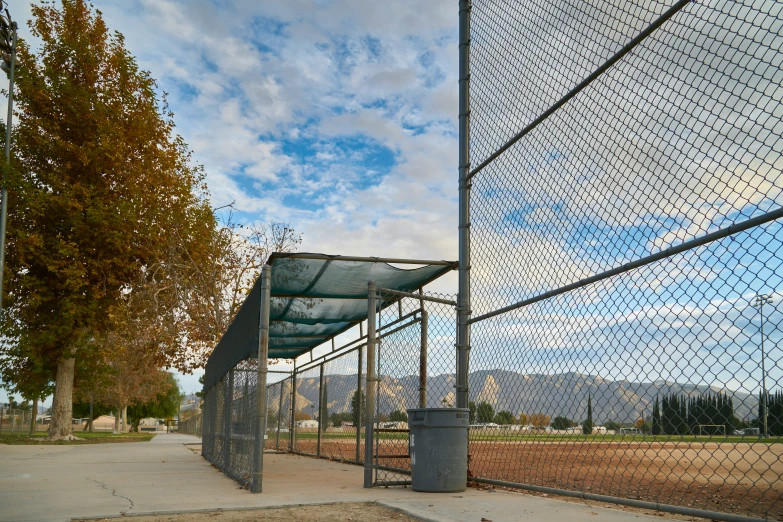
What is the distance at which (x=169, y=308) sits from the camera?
20750 mm

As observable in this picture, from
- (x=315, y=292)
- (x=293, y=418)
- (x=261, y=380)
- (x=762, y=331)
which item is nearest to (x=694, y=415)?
(x=762, y=331)

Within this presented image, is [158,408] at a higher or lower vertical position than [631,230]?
lower

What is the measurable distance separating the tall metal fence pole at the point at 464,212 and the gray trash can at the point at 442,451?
1.75 ft

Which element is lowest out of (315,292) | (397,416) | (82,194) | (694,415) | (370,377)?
(397,416)

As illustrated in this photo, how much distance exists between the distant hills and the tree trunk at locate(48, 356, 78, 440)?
20.2 metres

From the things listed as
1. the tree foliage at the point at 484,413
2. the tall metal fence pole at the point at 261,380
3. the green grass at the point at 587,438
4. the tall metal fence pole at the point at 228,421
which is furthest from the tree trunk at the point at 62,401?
the tree foliage at the point at 484,413

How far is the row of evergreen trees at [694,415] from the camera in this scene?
3953 millimetres

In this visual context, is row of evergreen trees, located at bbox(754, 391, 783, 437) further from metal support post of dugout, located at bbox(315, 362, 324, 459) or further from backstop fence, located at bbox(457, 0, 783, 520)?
metal support post of dugout, located at bbox(315, 362, 324, 459)

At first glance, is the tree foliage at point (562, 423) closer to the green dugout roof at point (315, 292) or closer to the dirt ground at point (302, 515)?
the dirt ground at point (302, 515)

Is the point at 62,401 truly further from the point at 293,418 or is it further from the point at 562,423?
the point at 562,423

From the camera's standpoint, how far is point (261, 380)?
7812 millimetres

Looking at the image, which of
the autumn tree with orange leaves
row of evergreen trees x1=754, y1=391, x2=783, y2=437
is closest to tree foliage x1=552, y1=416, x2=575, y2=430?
row of evergreen trees x1=754, y1=391, x2=783, y2=437

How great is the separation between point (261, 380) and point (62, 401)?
20581 millimetres

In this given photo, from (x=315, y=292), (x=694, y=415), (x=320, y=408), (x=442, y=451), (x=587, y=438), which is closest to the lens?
(x=694, y=415)
